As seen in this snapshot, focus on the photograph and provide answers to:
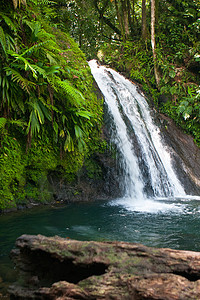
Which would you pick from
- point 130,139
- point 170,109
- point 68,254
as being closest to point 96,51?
point 170,109

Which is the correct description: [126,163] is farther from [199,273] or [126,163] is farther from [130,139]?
[199,273]

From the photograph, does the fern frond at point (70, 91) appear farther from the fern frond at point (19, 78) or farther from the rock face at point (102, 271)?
the rock face at point (102, 271)

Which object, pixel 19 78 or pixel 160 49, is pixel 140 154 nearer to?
pixel 19 78

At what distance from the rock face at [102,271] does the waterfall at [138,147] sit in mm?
5533

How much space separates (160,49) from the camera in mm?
12906

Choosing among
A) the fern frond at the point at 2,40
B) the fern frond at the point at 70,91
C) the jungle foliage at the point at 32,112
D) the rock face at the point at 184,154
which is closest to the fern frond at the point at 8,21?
the jungle foliage at the point at 32,112

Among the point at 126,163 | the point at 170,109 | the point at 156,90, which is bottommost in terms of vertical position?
the point at 126,163

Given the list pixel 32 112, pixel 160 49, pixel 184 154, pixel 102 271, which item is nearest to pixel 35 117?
pixel 32 112

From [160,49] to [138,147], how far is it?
716 cm

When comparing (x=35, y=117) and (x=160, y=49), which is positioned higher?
(x=160, y=49)

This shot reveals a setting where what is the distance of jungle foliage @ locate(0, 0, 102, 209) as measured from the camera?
16.7ft

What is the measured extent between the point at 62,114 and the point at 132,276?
4.88 metres

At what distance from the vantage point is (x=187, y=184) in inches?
353

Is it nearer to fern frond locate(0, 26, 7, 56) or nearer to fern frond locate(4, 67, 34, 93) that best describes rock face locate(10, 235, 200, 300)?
fern frond locate(4, 67, 34, 93)
